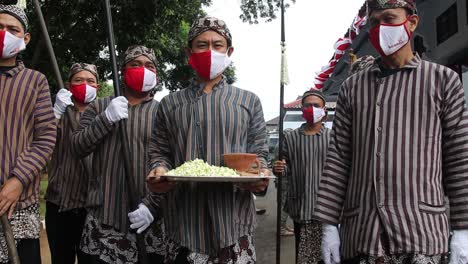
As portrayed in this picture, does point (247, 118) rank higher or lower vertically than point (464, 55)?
lower

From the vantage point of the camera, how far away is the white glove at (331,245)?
2482 mm

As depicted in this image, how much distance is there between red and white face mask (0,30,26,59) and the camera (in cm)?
273

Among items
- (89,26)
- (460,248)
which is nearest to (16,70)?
(460,248)

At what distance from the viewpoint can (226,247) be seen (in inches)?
103

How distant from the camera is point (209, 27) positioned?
2.79 m

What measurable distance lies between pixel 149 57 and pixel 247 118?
115cm

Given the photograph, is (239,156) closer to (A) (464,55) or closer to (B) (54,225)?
(B) (54,225)

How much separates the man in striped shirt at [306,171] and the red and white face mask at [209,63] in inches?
102

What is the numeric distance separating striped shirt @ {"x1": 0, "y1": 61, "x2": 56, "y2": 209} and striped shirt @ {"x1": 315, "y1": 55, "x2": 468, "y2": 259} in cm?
169

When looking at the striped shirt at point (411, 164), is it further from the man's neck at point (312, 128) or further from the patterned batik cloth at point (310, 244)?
the man's neck at point (312, 128)

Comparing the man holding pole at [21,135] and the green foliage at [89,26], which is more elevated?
the green foliage at [89,26]

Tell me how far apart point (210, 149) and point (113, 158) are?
103cm

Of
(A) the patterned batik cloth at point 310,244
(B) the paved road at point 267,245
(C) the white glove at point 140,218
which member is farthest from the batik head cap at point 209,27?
(B) the paved road at point 267,245

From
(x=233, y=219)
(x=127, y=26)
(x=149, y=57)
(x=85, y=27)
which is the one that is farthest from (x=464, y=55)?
(x=233, y=219)
